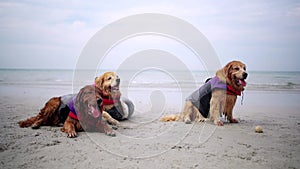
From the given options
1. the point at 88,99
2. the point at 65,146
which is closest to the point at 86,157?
the point at 65,146

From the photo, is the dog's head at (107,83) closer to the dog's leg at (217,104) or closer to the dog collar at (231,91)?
the dog's leg at (217,104)

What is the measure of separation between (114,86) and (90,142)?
146 centimetres

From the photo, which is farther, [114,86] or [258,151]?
[114,86]

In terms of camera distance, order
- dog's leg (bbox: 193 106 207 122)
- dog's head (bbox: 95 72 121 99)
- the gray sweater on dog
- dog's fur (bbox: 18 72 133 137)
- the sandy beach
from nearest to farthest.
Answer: the sandy beach → dog's fur (bbox: 18 72 133 137) → dog's head (bbox: 95 72 121 99) → the gray sweater on dog → dog's leg (bbox: 193 106 207 122)

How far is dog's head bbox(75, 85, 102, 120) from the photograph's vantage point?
165 inches

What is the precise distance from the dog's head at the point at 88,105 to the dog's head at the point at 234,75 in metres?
2.76

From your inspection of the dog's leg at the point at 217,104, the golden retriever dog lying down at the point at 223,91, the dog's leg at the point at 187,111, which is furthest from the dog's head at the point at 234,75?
the dog's leg at the point at 187,111

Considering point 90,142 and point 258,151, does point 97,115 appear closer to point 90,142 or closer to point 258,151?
point 90,142

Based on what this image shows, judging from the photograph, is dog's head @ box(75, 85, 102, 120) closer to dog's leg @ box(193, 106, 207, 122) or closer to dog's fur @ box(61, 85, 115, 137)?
dog's fur @ box(61, 85, 115, 137)

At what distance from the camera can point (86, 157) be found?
10.4 feet

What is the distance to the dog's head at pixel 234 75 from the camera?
536 centimetres

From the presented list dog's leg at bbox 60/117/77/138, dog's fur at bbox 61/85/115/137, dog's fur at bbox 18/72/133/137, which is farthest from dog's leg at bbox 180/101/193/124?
dog's leg at bbox 60/117/77/138

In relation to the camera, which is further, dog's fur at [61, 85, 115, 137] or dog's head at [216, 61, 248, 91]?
dog's head at [216, 61, 248, 91]

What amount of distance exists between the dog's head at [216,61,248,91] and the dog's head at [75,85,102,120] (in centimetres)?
276
